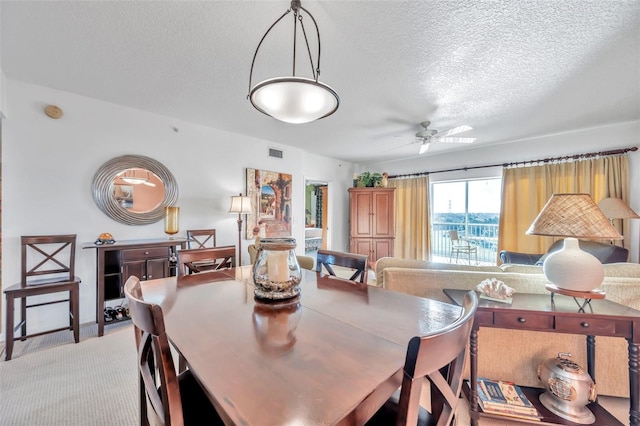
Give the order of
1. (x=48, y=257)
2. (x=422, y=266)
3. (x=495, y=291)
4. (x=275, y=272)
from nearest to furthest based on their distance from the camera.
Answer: (x=275, y=272)
(x=495, y=291)
(x=422, y=266)
(x=48, y=257)

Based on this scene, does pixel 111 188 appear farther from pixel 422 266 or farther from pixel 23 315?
pixel 422 266

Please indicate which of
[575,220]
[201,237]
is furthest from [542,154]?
[201,237]

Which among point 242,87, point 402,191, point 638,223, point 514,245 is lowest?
point 514,245

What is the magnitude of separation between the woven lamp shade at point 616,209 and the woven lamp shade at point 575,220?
2760mm

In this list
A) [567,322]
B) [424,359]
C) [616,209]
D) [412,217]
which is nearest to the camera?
[424,359]

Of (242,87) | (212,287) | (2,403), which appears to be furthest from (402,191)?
(2,403)

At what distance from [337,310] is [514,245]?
4.54 metres

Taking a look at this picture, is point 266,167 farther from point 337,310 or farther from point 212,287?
point 337,310

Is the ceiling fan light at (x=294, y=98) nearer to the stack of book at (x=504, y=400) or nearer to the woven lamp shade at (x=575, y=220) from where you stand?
the woven lamp shade at (x=575, y=220)

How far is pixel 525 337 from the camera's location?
1.79 metres

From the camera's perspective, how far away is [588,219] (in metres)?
1.46

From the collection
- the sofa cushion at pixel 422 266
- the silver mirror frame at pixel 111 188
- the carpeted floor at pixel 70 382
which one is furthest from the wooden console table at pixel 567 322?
the silver mirror frame at pixel 111 188

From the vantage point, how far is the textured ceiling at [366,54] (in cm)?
162

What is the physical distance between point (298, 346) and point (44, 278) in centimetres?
316
